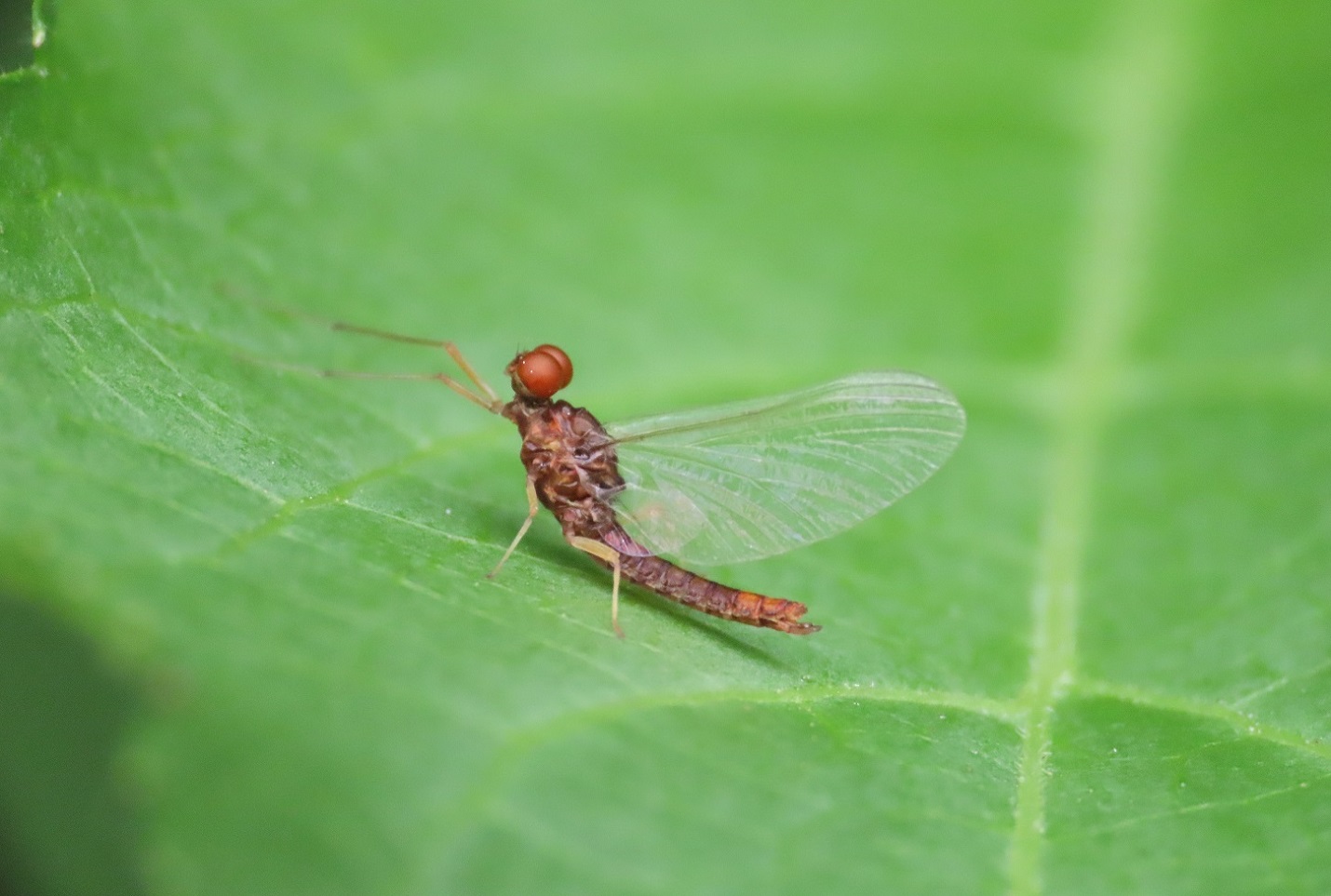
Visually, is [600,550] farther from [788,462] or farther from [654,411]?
[654,411]

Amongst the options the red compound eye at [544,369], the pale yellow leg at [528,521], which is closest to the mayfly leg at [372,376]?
the red compound eye at [544,369]

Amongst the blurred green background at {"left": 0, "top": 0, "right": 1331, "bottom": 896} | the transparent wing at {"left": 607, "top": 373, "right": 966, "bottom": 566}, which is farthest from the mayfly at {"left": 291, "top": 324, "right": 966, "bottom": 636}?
the blurred green background at {"left": 0, "top": 0, "right": 1331, "bottom": 896}

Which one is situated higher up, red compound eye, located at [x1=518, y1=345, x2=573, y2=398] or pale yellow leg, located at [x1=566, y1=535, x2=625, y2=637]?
red compound eye, located at [x1=518, y1=345, x2=573, y2=398]

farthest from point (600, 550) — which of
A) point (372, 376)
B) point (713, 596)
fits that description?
point (372, 376)

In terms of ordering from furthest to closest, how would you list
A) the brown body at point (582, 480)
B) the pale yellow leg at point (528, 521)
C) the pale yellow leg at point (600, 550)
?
1. the brown body at point (582, 480)
2. the pale yellow leg at point (600, 550)
3. the pale yellow leg at point (528, 521)

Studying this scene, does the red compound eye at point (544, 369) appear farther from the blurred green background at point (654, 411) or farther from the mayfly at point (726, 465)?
the blurred green background at point (654, 411)

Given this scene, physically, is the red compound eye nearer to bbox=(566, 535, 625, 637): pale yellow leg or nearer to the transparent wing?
the transparent wing
